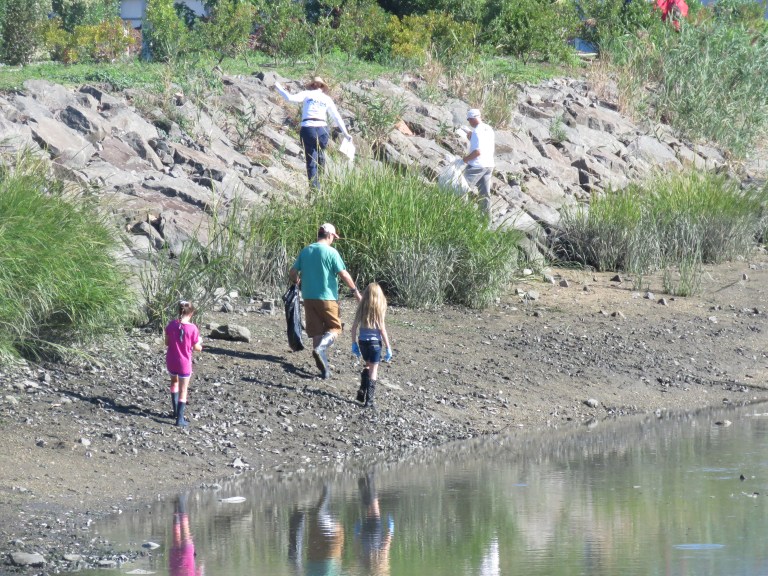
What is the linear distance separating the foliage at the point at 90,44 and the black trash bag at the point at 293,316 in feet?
45.8

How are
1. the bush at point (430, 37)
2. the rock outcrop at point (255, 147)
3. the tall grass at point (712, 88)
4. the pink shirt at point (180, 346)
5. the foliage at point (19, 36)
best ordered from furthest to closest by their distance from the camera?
the tall grass at point (712, 88) < the bush at point (430, 37) < the foliage at point (19, 36) < the rock outcrop at point (255, 147) < the pink shirt at point (180, 346)

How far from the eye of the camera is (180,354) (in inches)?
396

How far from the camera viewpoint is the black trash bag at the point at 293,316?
472 inches

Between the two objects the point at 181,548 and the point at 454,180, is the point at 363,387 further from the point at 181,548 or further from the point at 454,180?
the point at 454,180

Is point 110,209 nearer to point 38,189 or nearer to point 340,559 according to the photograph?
point 38,189

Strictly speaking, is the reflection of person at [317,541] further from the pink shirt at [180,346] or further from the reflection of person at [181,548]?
the pink shirt at [180,346]

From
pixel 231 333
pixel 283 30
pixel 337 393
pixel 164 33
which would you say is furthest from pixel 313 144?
pixel 283 30

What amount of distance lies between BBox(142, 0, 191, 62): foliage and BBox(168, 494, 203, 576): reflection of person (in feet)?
49.9

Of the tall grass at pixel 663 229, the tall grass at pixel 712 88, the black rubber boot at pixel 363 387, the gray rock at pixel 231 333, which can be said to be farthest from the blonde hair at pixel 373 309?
the tall grass at pixel 712 88

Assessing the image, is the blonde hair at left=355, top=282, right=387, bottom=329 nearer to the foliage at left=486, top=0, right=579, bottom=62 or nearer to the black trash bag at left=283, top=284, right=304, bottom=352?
the black trash bag at left=283, top=284, right=304, bottom=352

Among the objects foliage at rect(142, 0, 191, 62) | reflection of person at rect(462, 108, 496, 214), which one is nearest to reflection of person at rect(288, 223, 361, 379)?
reflection of person at rect(462, 108, 496, 214)

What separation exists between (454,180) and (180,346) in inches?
260

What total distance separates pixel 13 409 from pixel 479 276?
649cm

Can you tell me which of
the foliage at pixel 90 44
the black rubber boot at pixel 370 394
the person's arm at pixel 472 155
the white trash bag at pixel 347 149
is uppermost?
the foliage at pixel 90 44
